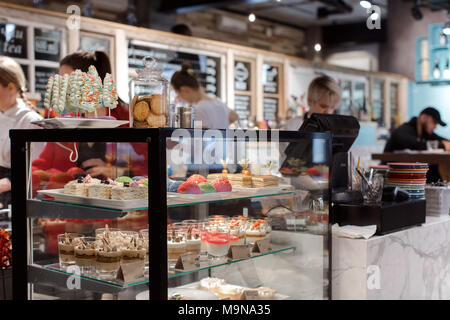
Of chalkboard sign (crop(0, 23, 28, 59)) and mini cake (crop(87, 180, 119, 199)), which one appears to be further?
chalkboard sign (crop(0, 23, 28, 59))

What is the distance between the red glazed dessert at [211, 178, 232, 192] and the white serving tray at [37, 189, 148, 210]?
390 millimetres

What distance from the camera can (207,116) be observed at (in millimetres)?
4246

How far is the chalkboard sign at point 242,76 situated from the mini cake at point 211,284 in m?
4.67

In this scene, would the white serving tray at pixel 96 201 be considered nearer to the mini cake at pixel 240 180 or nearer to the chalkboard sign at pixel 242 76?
the mini cake at pixel 240 180

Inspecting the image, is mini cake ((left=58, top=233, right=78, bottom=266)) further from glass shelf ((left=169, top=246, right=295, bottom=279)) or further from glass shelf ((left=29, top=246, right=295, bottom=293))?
glass shelf ((left=169, top=246, right=295, bottom=279))

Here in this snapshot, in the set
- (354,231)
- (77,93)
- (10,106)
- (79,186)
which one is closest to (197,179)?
(79,186)

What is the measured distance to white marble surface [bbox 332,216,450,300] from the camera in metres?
2.26

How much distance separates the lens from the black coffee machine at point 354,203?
235 cm

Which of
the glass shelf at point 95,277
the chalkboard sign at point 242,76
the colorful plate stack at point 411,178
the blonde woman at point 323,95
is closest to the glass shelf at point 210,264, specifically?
the glass shelf at point 95,277

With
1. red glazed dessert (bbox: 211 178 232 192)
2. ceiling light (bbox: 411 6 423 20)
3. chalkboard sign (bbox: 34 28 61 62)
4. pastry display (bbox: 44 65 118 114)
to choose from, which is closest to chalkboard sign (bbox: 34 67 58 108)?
chalkboard sign (bbox: 34 28 61 62)

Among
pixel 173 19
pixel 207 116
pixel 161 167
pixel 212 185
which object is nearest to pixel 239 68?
pixel 173 19

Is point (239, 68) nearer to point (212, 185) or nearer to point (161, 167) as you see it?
point (212, 185)

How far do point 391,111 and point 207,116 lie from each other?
6.78m

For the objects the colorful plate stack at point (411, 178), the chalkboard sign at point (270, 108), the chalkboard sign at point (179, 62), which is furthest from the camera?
the chalkboard sign at point (270, 108)
